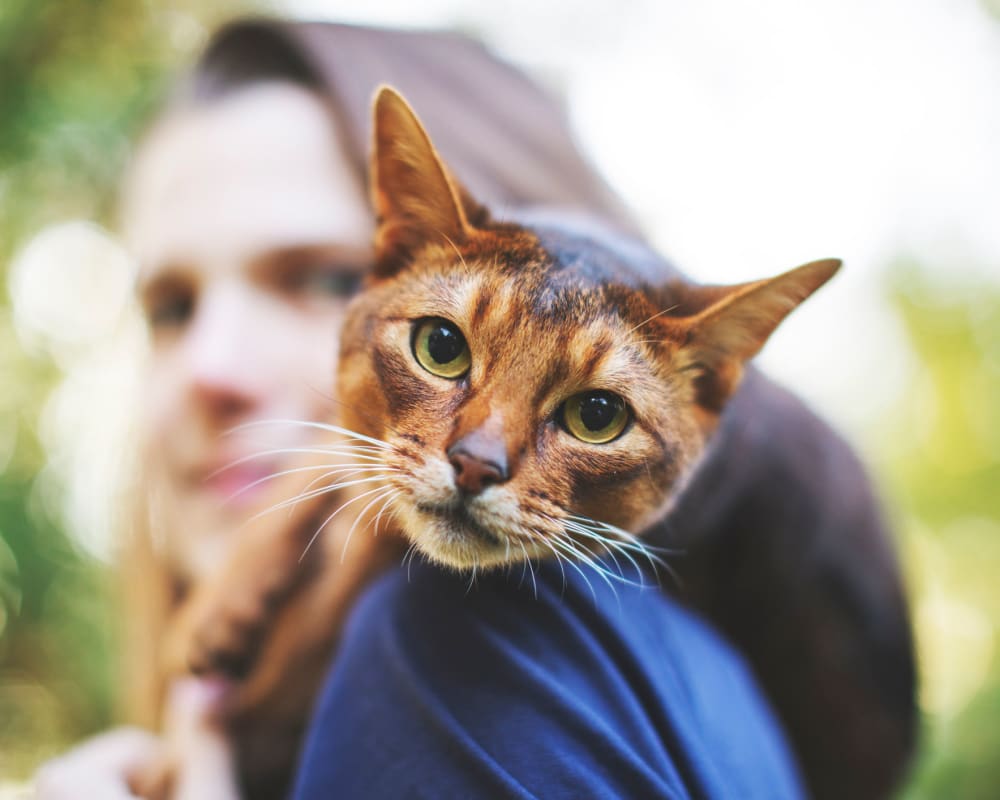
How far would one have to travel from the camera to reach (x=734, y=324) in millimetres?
906

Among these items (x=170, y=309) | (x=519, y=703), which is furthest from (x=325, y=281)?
(x=519, y=703)

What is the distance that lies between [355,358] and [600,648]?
1.71 feet

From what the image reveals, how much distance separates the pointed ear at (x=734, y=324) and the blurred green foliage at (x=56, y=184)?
351 cm

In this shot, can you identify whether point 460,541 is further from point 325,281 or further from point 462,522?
point 325,281

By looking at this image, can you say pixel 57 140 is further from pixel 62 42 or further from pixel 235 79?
pixel 235 79

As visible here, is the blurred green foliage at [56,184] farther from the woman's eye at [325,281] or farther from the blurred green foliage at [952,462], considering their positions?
the blurred green foliage at [952,462]

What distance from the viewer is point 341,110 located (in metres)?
1.43

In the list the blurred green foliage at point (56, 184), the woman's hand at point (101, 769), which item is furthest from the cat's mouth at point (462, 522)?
the blurred green foliage at point (56, 184)

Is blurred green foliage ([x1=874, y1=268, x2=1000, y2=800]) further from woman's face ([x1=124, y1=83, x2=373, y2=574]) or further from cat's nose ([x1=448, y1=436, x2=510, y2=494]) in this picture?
cat's nose ([x1=448, y1=436, x2=510, y2=494])

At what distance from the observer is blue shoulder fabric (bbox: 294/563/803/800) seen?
73 centimetres

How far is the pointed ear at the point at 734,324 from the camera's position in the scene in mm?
822

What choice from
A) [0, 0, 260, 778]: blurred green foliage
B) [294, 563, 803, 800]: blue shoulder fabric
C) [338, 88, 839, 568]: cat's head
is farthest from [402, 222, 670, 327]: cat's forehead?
[0, 0, 260, 778]: blurred green foliage

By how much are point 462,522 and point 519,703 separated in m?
0.21

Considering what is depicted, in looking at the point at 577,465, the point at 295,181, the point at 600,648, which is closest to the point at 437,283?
the point at 577,465
